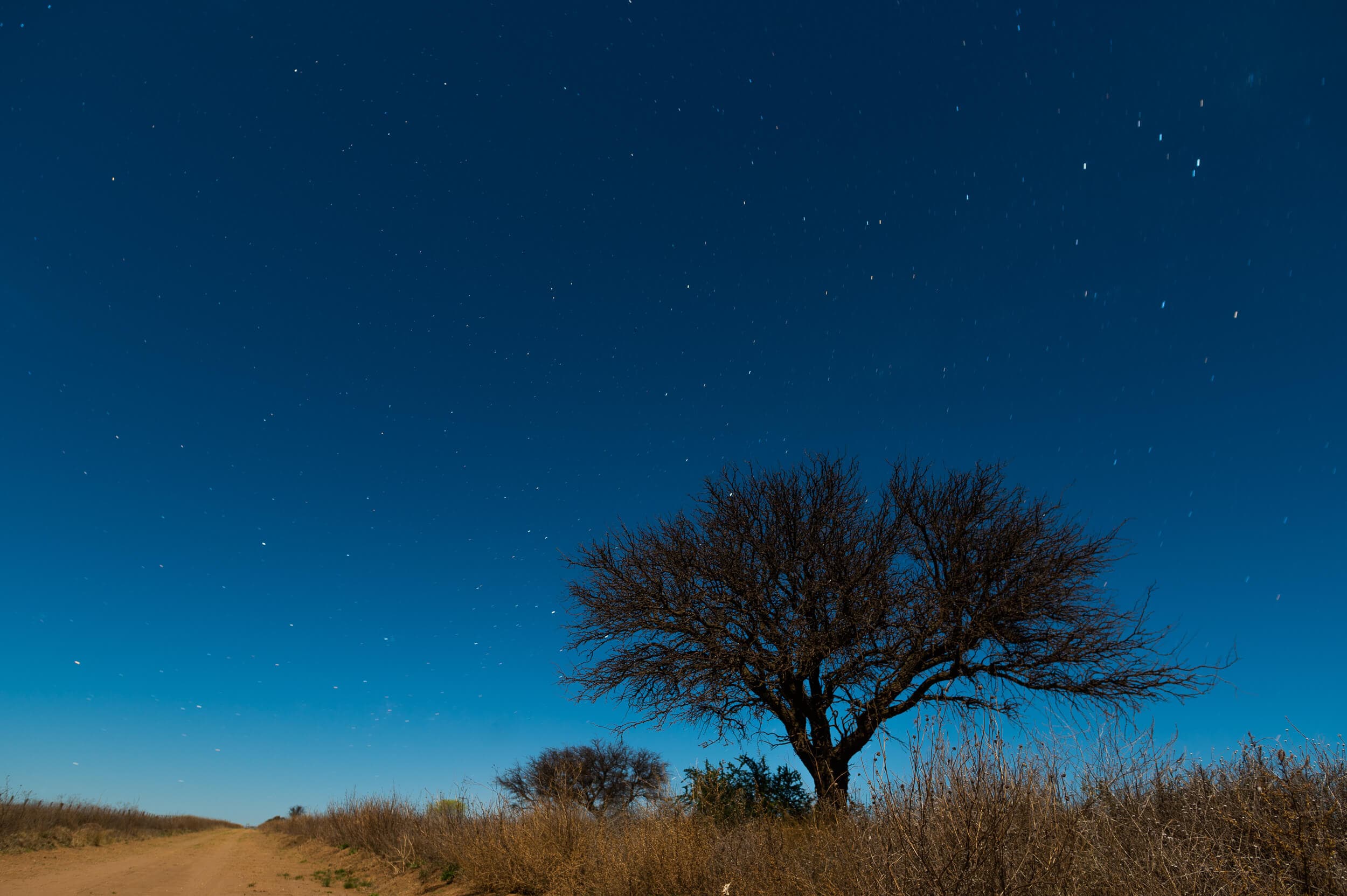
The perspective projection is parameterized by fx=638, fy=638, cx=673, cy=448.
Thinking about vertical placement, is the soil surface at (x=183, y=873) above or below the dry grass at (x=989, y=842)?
below

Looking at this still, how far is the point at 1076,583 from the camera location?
13227 mm

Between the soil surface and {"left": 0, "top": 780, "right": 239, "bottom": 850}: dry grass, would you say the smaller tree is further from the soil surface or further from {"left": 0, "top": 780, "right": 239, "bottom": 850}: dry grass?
{"left": 0, "top": 780, "right": 239, "bottom": 850}: dry grass

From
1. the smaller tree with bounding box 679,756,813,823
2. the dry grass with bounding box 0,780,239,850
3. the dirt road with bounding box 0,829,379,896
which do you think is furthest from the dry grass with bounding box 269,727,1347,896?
the dry grass with bounding box 0,780,239,850

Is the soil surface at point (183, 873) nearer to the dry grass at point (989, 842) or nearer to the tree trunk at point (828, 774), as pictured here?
the dry grass at point (989, 842)

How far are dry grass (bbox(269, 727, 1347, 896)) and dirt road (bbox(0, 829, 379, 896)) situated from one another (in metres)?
6.56

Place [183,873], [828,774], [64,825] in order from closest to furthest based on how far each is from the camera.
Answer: [828,774], [183,873], [64,825]

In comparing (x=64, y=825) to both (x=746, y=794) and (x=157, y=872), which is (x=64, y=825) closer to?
(x=157, y=872)

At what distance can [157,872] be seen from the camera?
1508cm

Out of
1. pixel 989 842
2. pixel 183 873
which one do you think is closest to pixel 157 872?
pixel 183 873

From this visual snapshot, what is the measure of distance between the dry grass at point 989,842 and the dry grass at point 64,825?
18.4 metres

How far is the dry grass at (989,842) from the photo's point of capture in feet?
13.6

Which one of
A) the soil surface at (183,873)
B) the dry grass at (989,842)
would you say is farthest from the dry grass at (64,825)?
the dry grass at (989,842)

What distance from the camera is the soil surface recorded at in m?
12.1

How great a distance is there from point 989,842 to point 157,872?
19.5 meters
